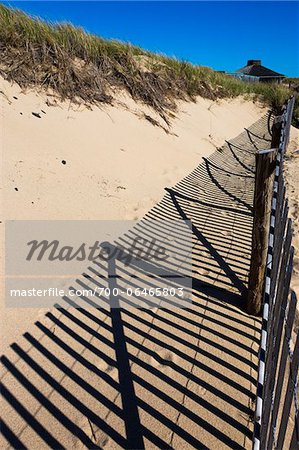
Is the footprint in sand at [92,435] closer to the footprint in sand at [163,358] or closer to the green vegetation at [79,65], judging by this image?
the footprint in sand at [163,358]

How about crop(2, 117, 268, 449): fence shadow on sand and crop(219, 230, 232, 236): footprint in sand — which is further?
crop(219, 230, 232, 236): footprint in sand

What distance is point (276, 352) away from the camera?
1.62 meters

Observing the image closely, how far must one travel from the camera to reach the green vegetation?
23.9 ft

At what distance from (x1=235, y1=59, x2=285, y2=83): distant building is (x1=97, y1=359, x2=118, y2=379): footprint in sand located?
135 feet

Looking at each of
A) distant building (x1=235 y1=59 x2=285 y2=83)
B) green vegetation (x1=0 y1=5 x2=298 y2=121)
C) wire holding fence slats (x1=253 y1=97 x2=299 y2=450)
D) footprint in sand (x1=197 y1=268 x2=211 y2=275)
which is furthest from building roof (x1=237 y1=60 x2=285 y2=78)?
wire holding fence slats (x1=253 y1=97 x2=299 y2=450)

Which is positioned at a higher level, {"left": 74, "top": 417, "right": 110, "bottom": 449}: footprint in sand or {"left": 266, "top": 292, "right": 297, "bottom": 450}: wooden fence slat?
{"left": 266, "top": 292, "right": 297, "bottom": 450}: wooden fence slat

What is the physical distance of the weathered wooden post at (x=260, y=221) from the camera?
2650 mm

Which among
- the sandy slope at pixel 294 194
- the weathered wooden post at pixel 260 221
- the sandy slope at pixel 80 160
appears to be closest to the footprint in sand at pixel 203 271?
the weathered wooden post at pixel 260 221

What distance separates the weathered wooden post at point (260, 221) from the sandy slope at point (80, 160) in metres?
2.03

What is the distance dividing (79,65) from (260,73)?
38758 millimetres

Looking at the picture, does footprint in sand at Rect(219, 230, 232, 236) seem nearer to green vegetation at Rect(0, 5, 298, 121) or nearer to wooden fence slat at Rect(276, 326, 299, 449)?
wooden fence slat at Rect(276, 326, 299, 449)

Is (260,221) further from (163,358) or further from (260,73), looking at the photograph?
(260,73)

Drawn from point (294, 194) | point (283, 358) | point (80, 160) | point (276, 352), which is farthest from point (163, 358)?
point (294, 194)

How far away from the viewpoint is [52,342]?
2.70 meters
